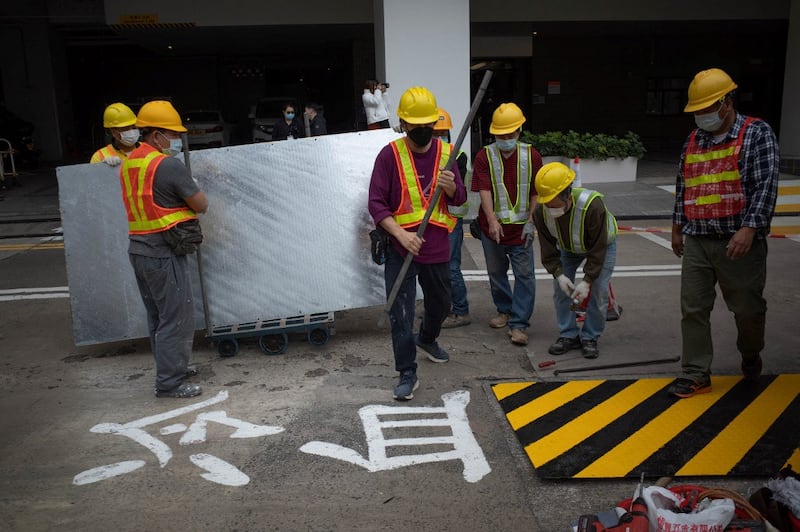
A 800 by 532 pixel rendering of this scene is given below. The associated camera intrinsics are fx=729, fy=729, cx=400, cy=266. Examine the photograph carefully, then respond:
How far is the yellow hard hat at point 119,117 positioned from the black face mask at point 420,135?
256 centimetres

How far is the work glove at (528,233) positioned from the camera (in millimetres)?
5593

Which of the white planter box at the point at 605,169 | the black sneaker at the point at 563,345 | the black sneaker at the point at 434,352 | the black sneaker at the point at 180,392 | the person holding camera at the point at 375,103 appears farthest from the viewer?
the white planter box at the point at 605,169

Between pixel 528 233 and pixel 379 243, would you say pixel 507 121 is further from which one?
pixel 379 243

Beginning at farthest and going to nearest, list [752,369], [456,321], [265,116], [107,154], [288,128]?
[265,116]
[288,128]
[456,321]
[107,154]
[752,369]

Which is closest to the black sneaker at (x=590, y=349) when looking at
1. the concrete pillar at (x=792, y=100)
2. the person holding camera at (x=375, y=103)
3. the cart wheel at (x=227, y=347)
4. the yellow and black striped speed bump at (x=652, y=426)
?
the yellow and black striped speed bump at (x=652, y=426)

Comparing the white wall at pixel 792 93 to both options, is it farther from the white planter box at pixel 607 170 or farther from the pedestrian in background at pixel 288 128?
the pedestrian in background at pixel 288 128

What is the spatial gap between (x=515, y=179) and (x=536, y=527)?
2954mm

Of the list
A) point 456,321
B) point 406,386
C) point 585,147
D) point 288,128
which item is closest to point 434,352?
point 406,386

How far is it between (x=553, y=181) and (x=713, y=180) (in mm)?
936

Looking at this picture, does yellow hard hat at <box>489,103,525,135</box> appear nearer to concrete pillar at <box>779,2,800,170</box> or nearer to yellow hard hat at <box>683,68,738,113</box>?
yellow hard hat at <box>683,68,738,113</box>

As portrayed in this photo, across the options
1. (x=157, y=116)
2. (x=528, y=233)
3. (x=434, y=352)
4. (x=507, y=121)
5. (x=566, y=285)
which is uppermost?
(x=157, y=116)

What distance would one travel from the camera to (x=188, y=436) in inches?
167

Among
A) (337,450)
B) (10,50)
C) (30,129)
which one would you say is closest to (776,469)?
(337,450)

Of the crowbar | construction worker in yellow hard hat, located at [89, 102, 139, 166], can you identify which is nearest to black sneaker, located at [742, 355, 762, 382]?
the crowbar
